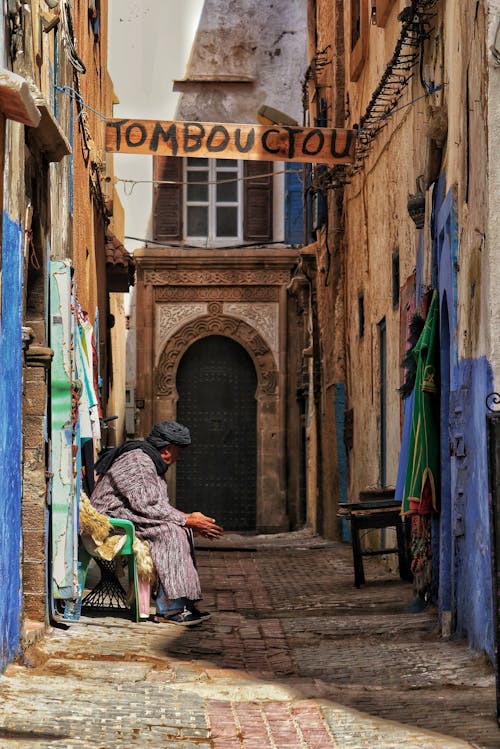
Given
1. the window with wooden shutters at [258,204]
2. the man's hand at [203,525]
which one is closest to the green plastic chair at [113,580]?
the man's hand at [203,525]

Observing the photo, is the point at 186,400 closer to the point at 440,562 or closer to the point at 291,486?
the point at 291,486

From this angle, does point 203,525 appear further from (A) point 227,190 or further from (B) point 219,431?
(A) point 227,190

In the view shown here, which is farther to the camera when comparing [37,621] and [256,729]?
[37,621]

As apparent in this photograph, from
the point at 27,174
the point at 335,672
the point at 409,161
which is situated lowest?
the point at 335,672

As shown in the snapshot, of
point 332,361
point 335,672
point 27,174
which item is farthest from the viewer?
point 332,361

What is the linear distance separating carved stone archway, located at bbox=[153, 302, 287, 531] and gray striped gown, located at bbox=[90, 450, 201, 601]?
51.5 ft

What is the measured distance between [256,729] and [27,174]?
3565mm

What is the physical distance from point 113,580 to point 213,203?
1768 cm

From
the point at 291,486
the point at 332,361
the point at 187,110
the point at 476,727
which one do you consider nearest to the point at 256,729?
the point at 476,727

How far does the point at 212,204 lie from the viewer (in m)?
26.6

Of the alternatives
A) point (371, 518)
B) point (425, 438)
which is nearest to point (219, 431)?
point (371, 518)

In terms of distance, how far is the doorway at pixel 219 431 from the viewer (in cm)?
2580

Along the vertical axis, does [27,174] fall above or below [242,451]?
above

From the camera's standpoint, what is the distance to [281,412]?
2572cm
